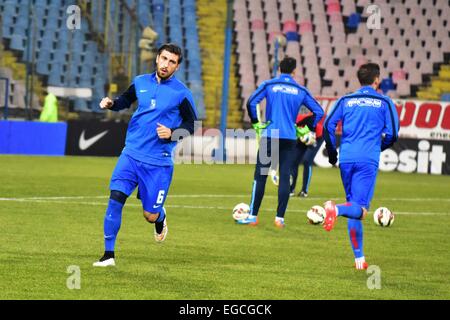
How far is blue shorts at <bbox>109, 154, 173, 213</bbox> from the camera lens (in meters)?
10.6

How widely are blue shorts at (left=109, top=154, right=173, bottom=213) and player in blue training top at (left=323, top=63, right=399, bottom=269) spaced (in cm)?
187

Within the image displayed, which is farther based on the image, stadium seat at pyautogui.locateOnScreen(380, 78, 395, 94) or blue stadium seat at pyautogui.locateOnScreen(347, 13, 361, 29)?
blue stadium seat at pyautogui.locateOnScreen(347, 13, 361, 29)

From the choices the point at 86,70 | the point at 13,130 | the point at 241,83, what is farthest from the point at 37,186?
the point at 241,83

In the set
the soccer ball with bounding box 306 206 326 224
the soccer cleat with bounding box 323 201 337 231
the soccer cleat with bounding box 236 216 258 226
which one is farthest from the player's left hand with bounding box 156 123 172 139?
the soccer cleat with bounding box 236 216 258 226

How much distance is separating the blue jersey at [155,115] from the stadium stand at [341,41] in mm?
29180

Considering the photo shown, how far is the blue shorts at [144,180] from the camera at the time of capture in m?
10.6

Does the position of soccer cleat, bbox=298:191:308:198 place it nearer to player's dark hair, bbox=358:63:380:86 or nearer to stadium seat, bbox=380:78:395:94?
player's dark hair, bbox=358:63:380:86

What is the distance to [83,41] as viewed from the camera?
3750 cm

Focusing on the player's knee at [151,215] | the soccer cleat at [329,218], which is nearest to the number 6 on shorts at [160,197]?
the player's knee at [151,215]

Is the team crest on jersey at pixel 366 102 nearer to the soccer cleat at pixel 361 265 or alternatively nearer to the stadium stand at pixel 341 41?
the soccer cleat at pixel 361 265

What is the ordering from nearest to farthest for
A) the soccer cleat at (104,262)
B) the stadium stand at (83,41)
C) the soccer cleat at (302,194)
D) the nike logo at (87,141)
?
the soccer cleat at (104,262)
the soccer cleat at (302,194)
the nike logo at (87,141)
the stadium stand at (83,41)

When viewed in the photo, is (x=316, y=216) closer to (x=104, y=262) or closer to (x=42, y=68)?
(x=104, y=262)

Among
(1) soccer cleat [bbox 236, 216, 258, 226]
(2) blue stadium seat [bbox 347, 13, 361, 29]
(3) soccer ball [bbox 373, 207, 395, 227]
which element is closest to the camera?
(3) soccer ball [bbox 373, 207, 395, 227]

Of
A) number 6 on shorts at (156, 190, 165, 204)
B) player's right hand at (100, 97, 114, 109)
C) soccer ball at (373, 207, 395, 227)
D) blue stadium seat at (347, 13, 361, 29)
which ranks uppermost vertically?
blue stadium seat at (347, 13, 361, 29)
